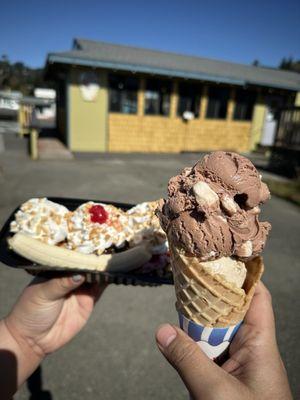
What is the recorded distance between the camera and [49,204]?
2922 mm

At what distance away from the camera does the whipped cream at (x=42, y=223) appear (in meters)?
2.78

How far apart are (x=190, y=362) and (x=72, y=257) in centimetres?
143

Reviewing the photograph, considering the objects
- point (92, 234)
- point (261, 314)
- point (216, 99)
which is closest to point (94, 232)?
point (92, 234)


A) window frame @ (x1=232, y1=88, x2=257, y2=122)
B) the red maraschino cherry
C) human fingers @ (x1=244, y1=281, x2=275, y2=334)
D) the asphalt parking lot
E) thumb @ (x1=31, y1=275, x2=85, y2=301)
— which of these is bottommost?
the asphalt parking lot

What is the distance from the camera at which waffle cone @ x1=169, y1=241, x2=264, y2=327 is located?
1687 millimetres

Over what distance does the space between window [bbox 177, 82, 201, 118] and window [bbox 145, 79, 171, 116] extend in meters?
0.69

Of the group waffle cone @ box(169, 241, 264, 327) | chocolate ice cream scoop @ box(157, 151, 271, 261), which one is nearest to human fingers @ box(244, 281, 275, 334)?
waffle cone @ box(169, 241, 264, 327)

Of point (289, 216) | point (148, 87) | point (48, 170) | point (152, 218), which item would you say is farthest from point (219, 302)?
point (148, 87)

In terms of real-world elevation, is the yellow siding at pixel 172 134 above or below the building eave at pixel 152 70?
below

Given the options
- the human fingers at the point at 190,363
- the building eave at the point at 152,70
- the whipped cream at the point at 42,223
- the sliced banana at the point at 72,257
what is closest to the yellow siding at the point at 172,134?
the building eave at the point at 152,70

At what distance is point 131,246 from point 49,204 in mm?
891

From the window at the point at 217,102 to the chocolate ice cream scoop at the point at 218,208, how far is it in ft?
52.1

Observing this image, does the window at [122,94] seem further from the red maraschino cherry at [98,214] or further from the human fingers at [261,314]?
the human fingers at [261,314]

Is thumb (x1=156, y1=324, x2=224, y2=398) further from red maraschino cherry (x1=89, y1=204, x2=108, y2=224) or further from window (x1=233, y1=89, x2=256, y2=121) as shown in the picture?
window (x1=233, y1=89, x2=256, y2=121)
